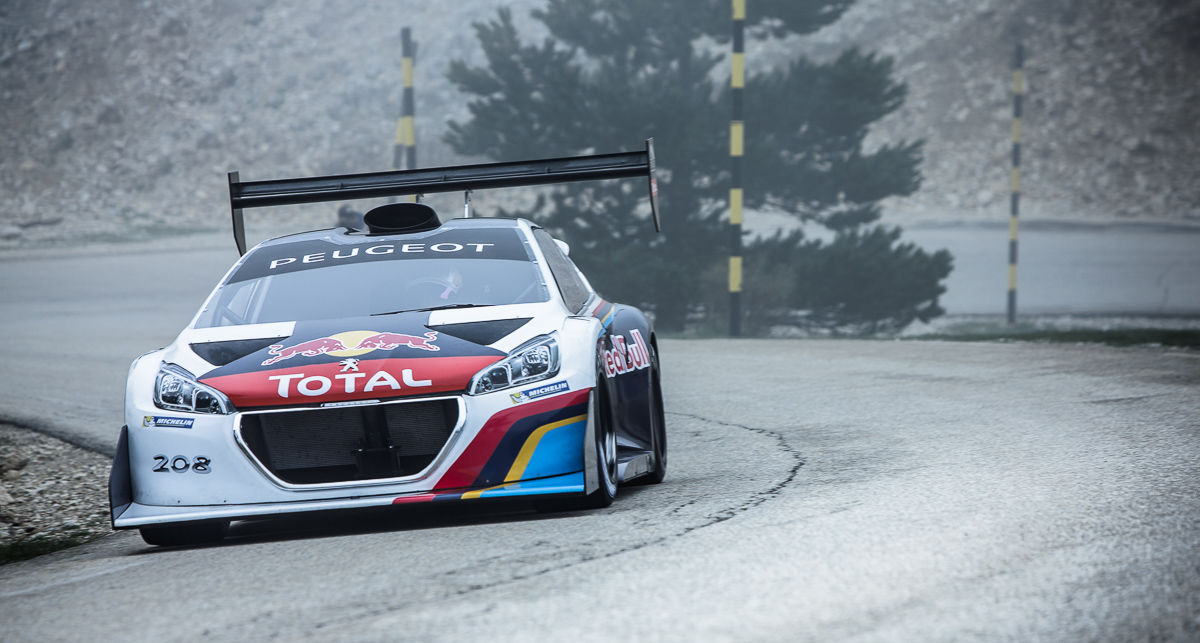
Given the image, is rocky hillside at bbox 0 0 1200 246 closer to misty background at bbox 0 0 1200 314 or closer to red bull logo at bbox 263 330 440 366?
misty background at bbox 0 0 1200 314

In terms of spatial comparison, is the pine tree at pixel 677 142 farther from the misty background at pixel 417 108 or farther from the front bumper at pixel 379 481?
the front bumper at pixel 379 481

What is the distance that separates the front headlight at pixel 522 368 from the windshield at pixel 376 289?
0.68m

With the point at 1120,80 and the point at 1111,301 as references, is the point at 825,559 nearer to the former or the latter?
the point at 1111,301

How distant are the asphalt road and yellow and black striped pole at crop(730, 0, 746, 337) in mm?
12369

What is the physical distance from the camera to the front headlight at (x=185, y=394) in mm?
5809

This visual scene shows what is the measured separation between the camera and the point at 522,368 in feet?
19.3

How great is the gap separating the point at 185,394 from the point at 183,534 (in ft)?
2.26

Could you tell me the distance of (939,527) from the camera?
5.39 m

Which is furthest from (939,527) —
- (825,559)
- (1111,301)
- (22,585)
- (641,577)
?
(1111,301)

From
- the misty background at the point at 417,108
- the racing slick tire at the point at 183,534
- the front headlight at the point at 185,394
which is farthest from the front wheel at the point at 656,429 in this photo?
the misty background at the point at 417,108

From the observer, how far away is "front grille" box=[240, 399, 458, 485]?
572 cm

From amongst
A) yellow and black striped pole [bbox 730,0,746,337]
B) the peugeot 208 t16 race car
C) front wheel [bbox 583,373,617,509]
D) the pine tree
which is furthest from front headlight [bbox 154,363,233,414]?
the pine tree

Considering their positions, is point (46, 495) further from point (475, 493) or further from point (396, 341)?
point (475, 493)

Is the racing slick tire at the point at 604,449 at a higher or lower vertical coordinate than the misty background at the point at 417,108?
lower
